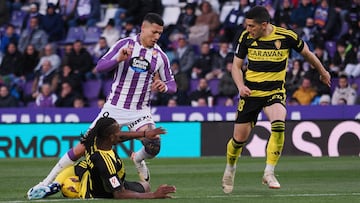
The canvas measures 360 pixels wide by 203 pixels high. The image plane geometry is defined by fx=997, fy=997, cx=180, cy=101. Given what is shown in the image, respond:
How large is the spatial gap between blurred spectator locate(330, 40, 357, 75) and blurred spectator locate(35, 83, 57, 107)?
23.3 ft

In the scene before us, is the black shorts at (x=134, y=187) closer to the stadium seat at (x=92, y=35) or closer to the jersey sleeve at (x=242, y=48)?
the jersey sleeve at (x=242, y=48)

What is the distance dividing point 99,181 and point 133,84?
2.67m

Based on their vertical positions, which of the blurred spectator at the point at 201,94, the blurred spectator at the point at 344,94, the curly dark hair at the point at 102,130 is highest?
the curly dark hair at the point at 102,130

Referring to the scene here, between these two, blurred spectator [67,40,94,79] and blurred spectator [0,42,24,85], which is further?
blurred spectator [0,42,24,85]

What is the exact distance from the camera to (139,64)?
41.8 ft

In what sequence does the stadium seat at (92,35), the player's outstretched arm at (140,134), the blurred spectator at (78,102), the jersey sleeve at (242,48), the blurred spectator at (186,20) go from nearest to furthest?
the player's outstretched arm at (140,134), the jersey sleeve at (242,48), the blurred spectator at (78,102), the blurred spectator at (186,20), the stadium seat at (92,35)

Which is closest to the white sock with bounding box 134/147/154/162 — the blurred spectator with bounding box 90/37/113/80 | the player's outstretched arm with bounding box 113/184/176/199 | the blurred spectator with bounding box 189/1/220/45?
the player's outstretched arm with bounding box 113/184/176/199

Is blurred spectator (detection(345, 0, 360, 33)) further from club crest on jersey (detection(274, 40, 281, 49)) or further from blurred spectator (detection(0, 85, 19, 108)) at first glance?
club crest on jersey (detection(274, 40, 281, 49))

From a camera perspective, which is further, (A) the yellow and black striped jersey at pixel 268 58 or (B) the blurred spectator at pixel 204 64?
(B) the blurred spectator at pixel 204 64

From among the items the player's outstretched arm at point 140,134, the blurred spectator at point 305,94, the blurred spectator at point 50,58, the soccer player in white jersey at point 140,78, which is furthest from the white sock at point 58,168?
the blurred spectator at point 50,58

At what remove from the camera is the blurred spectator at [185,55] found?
2528cm

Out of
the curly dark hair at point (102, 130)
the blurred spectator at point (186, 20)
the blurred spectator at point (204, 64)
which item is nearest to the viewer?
the curly dark hair at point (102, 130)

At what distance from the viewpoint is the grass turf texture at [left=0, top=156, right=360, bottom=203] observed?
35.7ft

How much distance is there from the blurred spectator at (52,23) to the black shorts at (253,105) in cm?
1638
